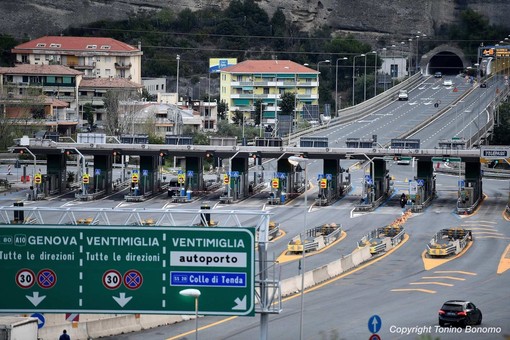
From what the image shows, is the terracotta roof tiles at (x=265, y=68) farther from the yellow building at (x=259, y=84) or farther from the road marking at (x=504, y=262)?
the road marking at (x=504, y=262)

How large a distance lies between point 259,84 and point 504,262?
109 m

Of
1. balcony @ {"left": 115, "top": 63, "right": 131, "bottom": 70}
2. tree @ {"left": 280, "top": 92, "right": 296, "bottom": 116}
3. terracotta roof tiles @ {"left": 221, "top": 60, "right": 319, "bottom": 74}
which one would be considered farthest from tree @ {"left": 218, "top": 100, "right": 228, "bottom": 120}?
balcony @ {"left": 115, "top": 63, "right": 131, "bottom": 70}

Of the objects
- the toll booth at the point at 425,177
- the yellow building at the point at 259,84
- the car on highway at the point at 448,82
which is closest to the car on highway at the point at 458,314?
the toll booth at the point at 425,177

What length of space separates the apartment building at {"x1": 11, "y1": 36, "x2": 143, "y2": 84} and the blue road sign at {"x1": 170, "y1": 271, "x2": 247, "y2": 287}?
139 m

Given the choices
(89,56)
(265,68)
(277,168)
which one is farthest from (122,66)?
(277,168)

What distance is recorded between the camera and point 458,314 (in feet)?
183

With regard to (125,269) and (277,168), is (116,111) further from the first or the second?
(125,269)

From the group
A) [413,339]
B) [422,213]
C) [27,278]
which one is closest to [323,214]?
[422,213]

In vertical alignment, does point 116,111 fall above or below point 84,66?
below

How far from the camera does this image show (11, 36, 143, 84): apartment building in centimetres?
18225

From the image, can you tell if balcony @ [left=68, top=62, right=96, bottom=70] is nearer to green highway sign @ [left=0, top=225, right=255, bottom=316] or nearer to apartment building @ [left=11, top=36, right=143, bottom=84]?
apartment building @ [left=11, top=36, right=143, bottom=84]

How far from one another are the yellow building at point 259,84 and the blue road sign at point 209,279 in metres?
137

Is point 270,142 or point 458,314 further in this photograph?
point 270,142

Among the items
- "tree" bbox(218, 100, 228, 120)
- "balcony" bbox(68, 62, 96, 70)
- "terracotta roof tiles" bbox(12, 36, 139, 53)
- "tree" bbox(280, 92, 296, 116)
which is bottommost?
"tree" bbox(218, 100, 228, 120)
